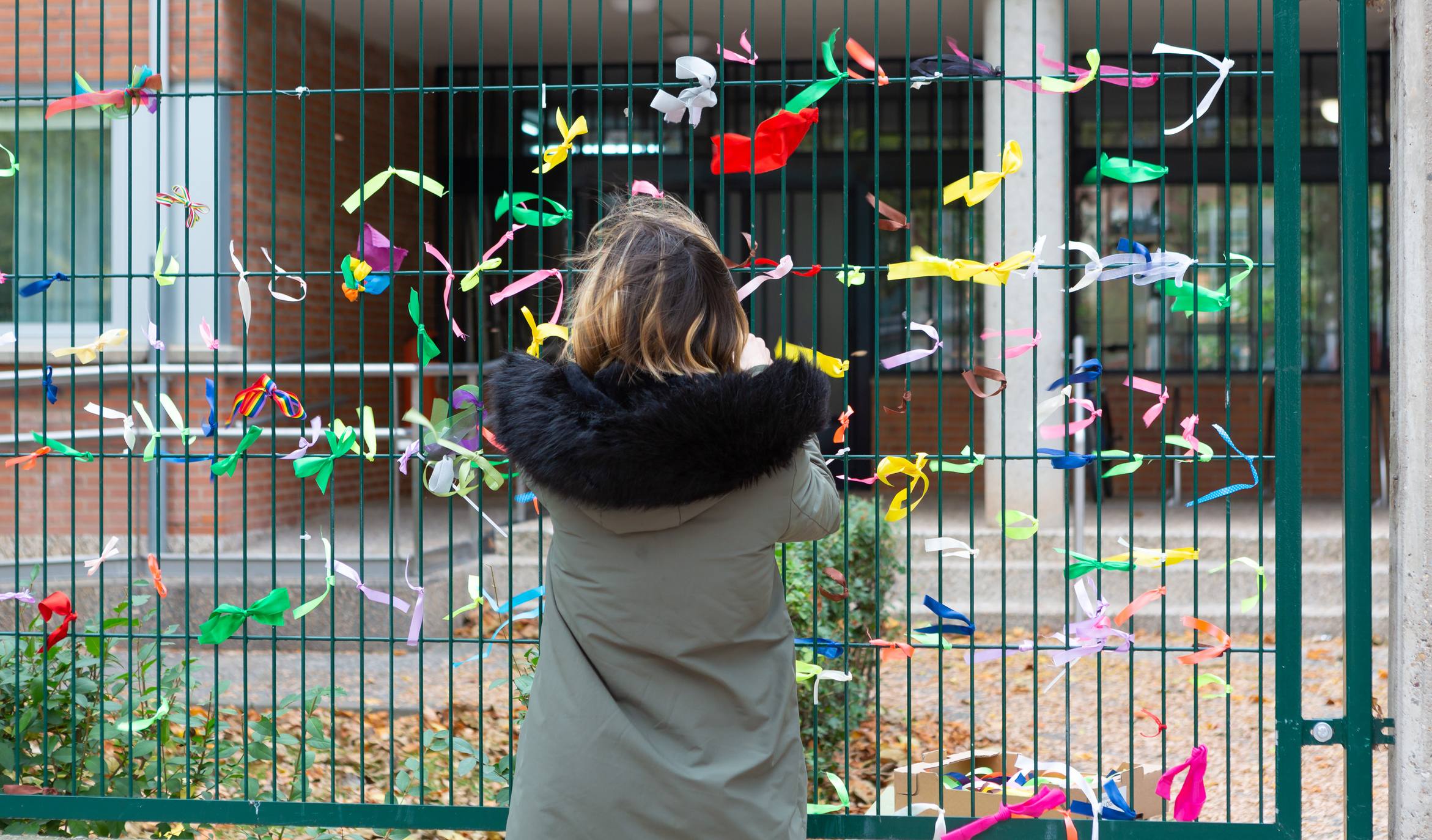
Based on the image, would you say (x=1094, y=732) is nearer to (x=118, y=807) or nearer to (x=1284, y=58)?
(x=1284, y=58)

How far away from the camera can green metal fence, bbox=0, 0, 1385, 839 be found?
317 centimetres

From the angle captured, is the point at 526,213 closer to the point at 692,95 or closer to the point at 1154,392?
the point at 692,95

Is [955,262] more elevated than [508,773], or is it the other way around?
[955,262]

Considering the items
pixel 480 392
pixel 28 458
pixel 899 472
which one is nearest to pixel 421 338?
pixel 480 392

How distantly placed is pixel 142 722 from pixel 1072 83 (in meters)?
2.90

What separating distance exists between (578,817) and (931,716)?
4080 mm

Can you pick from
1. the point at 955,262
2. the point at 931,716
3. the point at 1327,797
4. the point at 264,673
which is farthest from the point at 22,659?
the point at 1327,797

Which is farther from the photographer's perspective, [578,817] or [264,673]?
[264,673]

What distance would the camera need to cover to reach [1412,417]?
9.93ft

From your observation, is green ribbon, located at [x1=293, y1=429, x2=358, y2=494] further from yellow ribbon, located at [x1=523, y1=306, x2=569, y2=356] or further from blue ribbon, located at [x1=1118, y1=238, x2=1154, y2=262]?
blue ribbon, located at [x1=1118, y1=238, x2=1154, y2=262]

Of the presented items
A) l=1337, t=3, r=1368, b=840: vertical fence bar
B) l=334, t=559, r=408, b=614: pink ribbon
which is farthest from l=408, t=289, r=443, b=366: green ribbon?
l=1337, t=3, r=1368, b=840: vertical fence bar

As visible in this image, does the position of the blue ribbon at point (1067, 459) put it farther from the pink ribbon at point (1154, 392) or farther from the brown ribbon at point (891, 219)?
the brown ribbon at point (891, 219)

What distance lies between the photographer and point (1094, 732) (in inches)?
228

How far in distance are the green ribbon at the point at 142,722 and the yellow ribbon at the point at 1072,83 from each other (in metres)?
2.77
